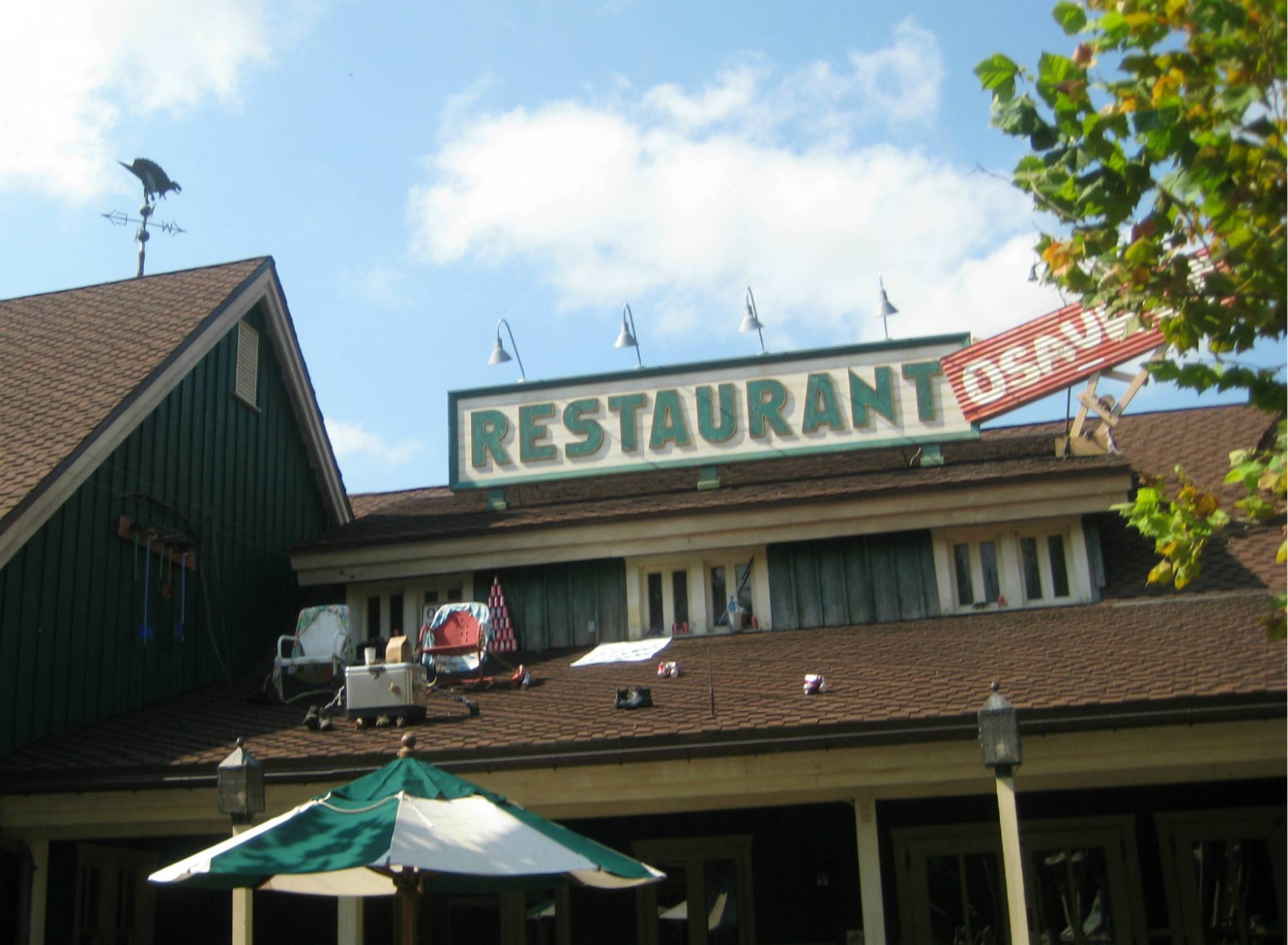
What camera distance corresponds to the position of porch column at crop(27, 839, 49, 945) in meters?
11.0

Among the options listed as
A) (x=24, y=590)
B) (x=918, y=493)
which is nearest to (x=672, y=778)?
(x=918, y=493)

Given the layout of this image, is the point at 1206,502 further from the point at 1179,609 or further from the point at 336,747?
the point at 336,747

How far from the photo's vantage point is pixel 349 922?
10.3m

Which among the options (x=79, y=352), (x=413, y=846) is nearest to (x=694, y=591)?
(x=79, y=352)

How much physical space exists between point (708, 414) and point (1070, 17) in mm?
8868

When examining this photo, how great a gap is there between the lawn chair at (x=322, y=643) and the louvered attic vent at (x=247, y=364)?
3.30 meters

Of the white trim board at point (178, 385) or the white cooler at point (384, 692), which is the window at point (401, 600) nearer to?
the white trim board at point (178, 385)

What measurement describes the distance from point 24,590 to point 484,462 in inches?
220

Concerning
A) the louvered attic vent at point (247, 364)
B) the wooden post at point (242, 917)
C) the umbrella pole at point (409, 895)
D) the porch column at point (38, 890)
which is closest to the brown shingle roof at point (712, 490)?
the louvered attic vent at point (247, 364)

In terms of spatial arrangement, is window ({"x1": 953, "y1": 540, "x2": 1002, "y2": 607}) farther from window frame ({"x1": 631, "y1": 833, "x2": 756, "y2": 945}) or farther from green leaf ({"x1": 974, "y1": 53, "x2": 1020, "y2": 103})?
green leaf ({"x1": 974, "y1": 53, "x2": 1020, "y2": 103})

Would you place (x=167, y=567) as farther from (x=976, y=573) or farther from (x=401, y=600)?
(x=976, y=573)

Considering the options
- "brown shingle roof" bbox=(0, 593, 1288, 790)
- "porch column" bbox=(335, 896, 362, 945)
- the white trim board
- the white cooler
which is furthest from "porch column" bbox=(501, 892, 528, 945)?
the white trim board

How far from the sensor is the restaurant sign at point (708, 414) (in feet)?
50.7

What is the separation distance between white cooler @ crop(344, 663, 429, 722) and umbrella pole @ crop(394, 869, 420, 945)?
13.8 ft
